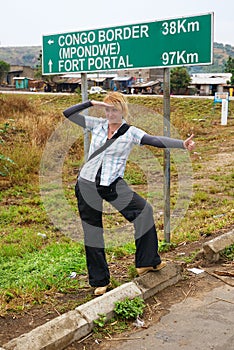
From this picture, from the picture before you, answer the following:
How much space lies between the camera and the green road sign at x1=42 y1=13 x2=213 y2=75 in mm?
4211

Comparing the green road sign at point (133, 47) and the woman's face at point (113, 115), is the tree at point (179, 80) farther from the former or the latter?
the woman's face at point (113, 115)

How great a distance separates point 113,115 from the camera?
379cm

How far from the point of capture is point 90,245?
3.92 meters

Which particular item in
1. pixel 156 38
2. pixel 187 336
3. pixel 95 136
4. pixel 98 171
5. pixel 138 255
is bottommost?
pixel 187 336

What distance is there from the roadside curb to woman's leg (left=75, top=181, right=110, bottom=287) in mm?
242

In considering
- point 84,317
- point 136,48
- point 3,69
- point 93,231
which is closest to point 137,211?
point 93,231

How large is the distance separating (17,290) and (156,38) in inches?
98.9

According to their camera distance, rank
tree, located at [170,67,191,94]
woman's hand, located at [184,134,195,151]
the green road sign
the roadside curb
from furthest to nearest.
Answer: tree, located at [170,67,191,94]
the green road sign
woman's hand, located at [184,134,195,151]
the roadside curb

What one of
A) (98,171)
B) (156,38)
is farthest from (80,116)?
(156,38)

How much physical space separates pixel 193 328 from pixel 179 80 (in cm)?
4022

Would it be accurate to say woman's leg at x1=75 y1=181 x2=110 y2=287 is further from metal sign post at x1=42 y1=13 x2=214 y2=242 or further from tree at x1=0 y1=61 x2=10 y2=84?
tree at x1=0 y1=61 x2=10 y2=84

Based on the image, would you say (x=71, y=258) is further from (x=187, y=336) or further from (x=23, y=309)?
(x=187, y=336)

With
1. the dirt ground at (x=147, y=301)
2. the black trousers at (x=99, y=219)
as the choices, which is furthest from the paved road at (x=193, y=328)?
the black trousers at (x=99, y=219)

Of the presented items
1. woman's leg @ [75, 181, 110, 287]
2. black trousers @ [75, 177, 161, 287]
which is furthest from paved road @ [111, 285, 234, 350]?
woman's leg @ [75, 181, 110, 287]
